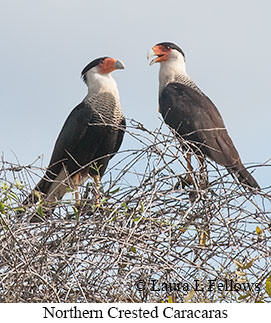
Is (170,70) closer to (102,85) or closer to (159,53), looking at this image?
(159,53)

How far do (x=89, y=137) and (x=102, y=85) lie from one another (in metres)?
0.52

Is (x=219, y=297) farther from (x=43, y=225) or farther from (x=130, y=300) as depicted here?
(x=43, y=225)

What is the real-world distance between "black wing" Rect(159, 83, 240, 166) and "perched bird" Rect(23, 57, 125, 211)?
0.37 m

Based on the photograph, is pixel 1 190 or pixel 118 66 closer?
pixel 1 190

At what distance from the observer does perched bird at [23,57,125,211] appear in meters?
5.58

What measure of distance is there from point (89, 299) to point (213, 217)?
0.74m

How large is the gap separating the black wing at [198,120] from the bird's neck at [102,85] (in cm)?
35

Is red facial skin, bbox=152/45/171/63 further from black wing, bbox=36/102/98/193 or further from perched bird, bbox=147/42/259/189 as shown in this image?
black wing, bbox=36/102/98/193

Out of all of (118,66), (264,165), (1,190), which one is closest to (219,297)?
(264,165)

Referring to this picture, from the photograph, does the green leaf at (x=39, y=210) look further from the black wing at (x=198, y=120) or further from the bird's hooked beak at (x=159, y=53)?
the bird's hooked beak at (x=159, y=53)

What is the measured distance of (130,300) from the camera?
3.47 meters

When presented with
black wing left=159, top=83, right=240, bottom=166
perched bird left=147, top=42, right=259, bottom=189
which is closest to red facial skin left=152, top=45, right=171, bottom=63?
perched bird left=147, top=42, right=259, bottom=189

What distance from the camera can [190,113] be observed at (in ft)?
18.2

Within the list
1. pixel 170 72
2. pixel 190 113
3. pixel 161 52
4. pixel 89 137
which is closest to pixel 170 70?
pixel 170 72
